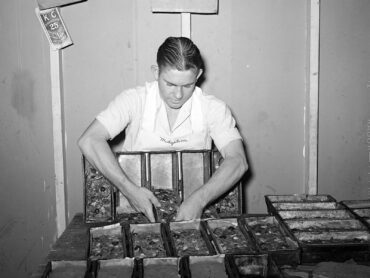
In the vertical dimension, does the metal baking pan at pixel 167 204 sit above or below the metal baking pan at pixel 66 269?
above

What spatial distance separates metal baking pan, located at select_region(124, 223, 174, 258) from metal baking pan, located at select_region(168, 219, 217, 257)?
0.13ft

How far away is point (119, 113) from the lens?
2326 millimetres

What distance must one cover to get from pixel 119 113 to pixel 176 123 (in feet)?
1.28

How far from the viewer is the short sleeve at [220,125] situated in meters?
2.36

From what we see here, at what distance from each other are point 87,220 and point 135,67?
1551 millimetres

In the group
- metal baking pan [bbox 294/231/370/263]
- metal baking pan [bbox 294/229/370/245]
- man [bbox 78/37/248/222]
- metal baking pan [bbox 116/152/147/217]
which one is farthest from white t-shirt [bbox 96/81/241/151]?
metal baking pan [bbox 294/231/370/263]

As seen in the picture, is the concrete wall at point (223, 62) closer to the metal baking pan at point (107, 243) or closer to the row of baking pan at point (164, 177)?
the row of baking pan at point (164, 177)

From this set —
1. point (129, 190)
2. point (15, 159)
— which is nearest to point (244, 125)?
point (129, 190)

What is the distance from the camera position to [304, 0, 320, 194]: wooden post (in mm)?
3199

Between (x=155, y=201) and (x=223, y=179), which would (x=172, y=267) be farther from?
(x=223, y=179)

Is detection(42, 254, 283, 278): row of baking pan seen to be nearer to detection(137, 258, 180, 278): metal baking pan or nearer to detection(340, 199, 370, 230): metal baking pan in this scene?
detection(137, 258, 180, 278): metal baking pan

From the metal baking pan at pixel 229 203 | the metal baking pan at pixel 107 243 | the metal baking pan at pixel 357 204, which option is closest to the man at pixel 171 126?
the metal baking pan at pixel 229 203

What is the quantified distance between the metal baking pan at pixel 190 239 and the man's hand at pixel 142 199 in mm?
188

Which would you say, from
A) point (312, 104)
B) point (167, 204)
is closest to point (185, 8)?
point (312, 104)
